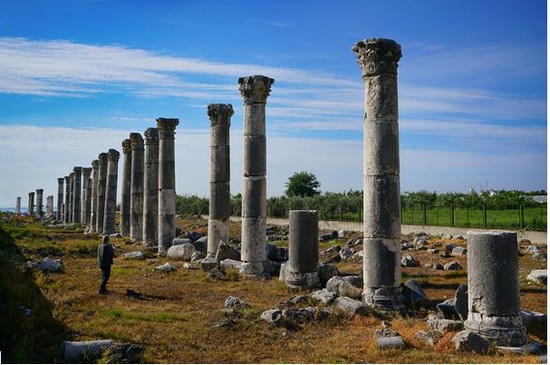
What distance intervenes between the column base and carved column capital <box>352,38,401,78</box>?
616 centimetres

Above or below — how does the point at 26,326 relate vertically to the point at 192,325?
above

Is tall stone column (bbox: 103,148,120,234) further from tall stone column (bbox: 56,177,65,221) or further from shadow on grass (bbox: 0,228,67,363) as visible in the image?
tall stone column (bbox: 56,177,65,221)

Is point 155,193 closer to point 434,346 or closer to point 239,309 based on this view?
point 239,309

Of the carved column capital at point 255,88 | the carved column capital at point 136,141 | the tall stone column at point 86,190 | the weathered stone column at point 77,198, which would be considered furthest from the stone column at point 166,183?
the weathered stone column at point 77,198

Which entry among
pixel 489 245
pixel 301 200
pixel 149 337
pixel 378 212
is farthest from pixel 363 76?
pixel 301 200

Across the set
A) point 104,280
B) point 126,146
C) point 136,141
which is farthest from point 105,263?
point 126,146

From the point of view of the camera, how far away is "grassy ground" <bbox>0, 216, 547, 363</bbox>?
372 inches

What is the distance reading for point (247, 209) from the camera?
763 inches

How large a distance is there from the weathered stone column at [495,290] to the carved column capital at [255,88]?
10.5 metres

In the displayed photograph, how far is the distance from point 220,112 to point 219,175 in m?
2.58

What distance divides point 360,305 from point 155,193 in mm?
19083

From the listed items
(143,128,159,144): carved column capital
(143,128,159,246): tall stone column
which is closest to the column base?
(143,128,159,246): tall stone column

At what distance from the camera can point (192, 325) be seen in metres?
11.7

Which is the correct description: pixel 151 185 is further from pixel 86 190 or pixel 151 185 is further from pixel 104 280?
pixel 86 190
